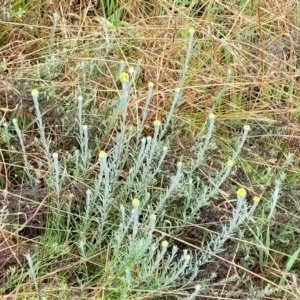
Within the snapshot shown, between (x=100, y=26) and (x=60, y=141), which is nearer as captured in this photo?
(x=60, y=141)

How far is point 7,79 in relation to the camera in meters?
1.84

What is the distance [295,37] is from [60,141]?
3.44 feet

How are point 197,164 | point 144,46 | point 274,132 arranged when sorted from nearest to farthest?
1. point 197,164
2. point 274,132
3. point 144,46

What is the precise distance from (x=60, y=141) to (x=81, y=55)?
36 cm

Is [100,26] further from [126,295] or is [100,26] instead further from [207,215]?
[126,295]

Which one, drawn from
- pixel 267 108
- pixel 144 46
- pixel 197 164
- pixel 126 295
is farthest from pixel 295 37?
pixel 126 295

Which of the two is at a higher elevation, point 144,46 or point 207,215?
point 144,46

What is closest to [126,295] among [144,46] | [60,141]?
[60,141]

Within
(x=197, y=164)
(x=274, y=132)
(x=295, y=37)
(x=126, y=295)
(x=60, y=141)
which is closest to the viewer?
(x=126, y=295)

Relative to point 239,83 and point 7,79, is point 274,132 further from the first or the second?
point 7,79

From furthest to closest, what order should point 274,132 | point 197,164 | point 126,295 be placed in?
point 274,132 < point 197,164 < point 126,295

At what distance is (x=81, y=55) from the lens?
1988 millimetres

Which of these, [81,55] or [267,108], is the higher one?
[81,55]

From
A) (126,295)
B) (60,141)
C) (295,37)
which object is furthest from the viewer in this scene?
(295,37)
